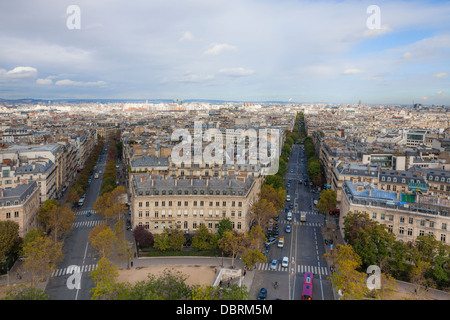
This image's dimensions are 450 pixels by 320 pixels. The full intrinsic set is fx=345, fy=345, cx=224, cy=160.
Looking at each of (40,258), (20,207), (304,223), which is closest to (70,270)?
(40,258)

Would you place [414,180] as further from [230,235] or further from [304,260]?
[230,235]

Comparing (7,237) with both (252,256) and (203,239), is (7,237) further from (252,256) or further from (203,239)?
(252,256)

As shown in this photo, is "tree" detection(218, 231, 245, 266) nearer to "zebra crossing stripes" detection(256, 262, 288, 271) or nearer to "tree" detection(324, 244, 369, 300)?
"zebra crossing stripes" detection(256, 262, 288, 271)

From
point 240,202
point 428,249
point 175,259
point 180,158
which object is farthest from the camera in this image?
point 180,158

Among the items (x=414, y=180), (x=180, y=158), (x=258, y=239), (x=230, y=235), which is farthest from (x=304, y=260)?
(x=180, y=158)

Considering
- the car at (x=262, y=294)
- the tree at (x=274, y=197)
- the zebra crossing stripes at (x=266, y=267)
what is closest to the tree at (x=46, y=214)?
the zebra crossing stripes at (x=266, y=267)

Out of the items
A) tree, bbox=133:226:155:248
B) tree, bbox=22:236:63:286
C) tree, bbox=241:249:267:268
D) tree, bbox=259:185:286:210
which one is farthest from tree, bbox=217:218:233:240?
tree, bbox=22:236:63:286
